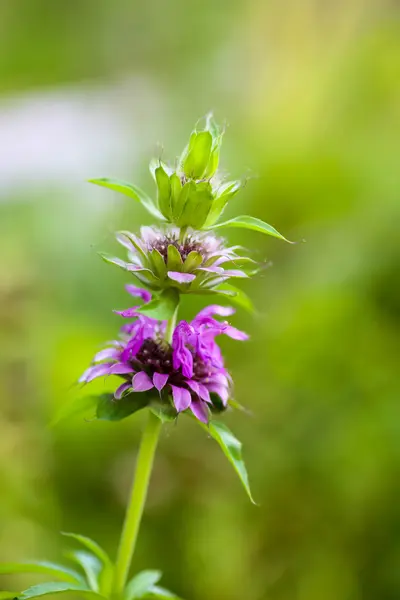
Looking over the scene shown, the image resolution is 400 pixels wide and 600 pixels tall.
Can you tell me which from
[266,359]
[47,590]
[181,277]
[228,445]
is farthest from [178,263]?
[266,359]

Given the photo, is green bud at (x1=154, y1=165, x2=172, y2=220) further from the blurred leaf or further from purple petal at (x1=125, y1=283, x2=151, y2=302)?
the blurred leaf

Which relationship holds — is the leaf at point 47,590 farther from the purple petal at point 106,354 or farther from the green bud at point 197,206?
the green bud at point 197,206

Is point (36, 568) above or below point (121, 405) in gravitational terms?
below

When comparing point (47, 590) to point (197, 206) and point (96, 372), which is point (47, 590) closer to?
point (96, 372)

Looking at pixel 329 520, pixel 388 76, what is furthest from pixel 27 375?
pixel 388 76

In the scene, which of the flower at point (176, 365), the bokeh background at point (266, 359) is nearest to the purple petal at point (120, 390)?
the flower at point (176, 365)

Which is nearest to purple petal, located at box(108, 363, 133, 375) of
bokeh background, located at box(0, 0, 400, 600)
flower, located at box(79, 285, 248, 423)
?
flower, located at box(79, 285, 248, 423)
